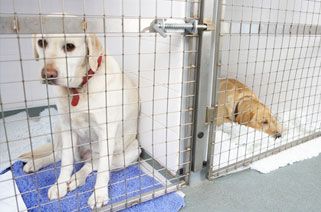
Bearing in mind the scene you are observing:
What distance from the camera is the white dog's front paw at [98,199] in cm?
127

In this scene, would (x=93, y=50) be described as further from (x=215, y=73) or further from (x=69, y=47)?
(x=215, y=73)

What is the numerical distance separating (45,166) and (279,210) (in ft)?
3.74

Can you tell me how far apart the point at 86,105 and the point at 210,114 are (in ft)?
1.82

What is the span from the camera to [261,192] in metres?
1.43

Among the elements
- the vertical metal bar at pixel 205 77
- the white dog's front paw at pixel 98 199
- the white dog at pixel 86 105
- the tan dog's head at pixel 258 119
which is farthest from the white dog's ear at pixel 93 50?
the tan dog's head at pixel 258 119

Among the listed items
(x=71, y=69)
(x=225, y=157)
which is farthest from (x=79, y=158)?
(x=225, y=157)

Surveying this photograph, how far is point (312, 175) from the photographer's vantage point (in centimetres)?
159

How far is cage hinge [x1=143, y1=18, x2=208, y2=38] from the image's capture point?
3.69ft

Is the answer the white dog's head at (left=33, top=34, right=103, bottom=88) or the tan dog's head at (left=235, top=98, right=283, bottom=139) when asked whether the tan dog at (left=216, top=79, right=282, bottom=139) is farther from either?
the white dog's head at (left=33, top=34, right=103, bottom=88)

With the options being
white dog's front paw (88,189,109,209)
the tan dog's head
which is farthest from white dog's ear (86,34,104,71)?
the tan dog's head

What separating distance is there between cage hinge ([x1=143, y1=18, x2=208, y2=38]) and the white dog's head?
245 millimetres

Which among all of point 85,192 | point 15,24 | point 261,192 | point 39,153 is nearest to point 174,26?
point 15,24

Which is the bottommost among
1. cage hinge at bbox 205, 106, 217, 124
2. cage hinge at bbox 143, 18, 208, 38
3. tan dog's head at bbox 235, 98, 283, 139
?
tan dog's head at bbox 235, 98, 283, 139

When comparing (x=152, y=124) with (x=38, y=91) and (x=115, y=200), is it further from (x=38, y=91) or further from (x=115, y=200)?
(x=38, y=91)
